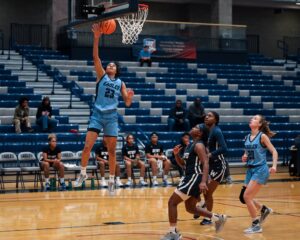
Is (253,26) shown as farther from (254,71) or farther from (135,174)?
(135,174)

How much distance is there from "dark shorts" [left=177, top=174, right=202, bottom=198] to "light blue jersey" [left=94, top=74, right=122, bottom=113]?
4.97ft

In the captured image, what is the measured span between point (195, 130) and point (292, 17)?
2565cm

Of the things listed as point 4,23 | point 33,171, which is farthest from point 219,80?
point 33,171

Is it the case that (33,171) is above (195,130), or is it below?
below

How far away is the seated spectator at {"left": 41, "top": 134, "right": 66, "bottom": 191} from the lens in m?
14.8

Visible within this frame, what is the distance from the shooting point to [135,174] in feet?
57.6

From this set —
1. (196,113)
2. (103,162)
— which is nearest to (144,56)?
(196,113)

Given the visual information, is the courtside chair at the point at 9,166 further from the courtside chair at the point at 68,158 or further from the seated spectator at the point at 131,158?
the seated spectator at the point at 131,158

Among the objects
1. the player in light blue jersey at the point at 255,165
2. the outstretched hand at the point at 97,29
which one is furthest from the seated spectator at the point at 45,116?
the player in light blue jersey at the point at 255,165

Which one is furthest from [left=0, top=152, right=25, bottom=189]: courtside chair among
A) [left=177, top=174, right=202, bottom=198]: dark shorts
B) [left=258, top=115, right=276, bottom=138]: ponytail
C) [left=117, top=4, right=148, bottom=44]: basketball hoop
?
[left=177, top=174, right=202, bottom=198]: dark shorts

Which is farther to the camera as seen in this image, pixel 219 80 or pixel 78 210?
pixel 219 80

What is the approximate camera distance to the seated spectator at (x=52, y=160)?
14820 millimetres

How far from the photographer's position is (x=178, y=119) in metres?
19.2

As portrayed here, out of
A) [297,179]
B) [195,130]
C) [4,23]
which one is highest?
[4,23]
